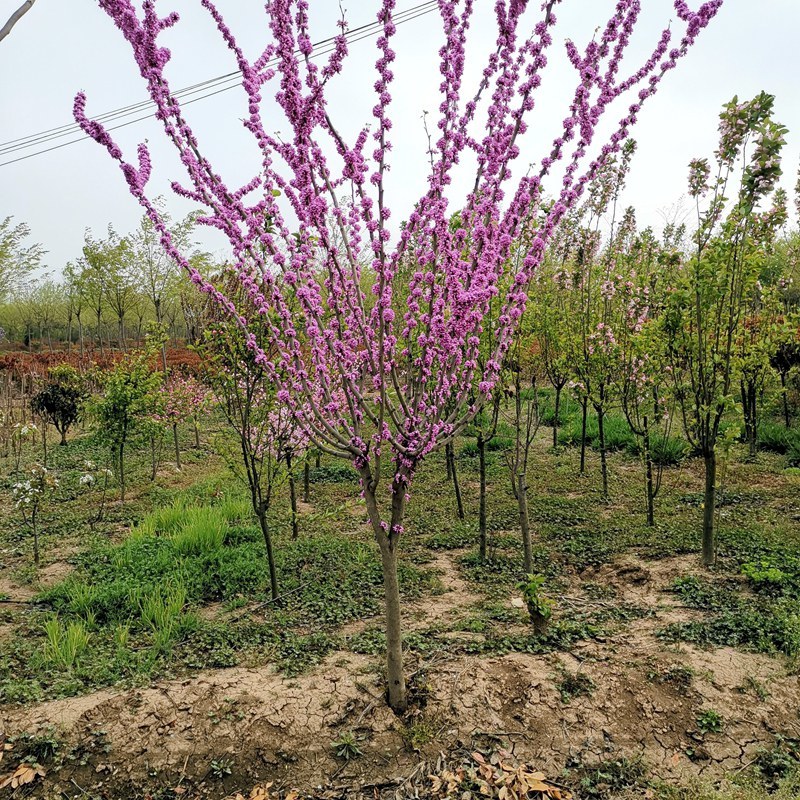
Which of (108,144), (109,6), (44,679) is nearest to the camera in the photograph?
(109,6)

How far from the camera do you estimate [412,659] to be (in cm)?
426

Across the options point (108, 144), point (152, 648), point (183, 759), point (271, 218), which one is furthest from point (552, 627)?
point (108, 144)

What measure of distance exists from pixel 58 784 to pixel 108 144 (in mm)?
3702

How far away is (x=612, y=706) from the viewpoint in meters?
3.56

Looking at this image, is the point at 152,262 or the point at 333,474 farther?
the point at 152,262

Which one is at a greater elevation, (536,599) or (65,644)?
(536,599)

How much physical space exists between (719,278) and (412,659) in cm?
472

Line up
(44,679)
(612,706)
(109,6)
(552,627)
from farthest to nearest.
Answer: (552,627) < (44,679) < (612,706) < (109,6)

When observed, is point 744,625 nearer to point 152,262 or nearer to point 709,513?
point 709,513

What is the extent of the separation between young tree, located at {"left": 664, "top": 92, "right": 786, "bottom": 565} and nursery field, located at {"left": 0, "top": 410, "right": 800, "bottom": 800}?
4.92ft

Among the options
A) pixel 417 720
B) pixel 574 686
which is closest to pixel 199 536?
pixel 417 720

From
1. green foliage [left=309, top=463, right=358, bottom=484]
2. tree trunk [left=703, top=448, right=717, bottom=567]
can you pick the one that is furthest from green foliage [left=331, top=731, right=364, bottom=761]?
green foliage [left=309, top=463, right=358, bottom=484]

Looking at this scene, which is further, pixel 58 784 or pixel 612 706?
pixel 612 706

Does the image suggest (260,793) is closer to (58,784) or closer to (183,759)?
(183,759)
